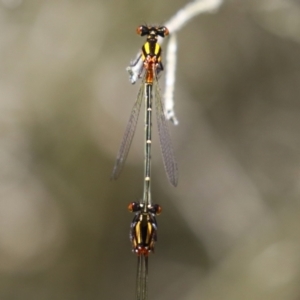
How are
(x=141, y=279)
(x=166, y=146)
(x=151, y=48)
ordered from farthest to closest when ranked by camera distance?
(x=141, y=279) → (x=166, y=146) → (x=151, y=48)

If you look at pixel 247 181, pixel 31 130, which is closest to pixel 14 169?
pixel 31 130

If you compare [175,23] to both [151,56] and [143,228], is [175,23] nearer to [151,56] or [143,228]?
[151,56]

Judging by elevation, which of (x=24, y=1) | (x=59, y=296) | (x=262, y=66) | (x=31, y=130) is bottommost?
(x=59, y=296)

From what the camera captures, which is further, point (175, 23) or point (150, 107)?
point (175, 23)

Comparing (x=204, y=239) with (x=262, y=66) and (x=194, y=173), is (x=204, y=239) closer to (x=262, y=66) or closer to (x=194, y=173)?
(x=194, y=173)

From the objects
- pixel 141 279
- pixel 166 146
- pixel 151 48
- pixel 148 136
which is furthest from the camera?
pixel 141 279

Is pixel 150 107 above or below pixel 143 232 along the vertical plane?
above

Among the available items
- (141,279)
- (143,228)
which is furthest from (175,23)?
(141,279)

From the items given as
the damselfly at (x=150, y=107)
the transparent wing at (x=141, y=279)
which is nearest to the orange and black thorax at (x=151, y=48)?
the damselfly at (x=150, y=107)

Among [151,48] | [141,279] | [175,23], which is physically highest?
[175,23]
